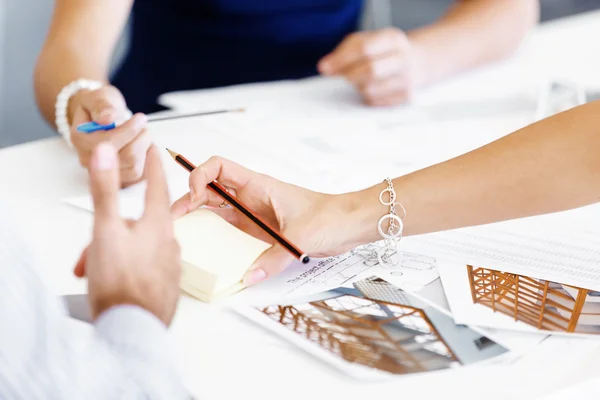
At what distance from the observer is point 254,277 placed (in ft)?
2.36

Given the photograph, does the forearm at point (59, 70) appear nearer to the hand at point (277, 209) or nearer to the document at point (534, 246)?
the hand at point (277, 209)

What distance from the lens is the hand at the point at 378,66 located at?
1.23m

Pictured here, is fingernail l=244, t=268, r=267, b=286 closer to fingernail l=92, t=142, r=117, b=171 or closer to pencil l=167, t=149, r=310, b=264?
pencil l=167, t=149, r=310, b=264

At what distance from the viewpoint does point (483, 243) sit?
2.70ft

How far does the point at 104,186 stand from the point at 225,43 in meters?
0.96

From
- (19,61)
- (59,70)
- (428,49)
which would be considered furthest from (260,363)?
(19,61)

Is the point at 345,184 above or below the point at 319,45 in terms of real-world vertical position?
below

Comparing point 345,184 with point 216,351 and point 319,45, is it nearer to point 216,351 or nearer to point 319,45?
point 216,351

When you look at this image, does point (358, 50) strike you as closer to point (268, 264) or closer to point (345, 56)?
point (345, 56)

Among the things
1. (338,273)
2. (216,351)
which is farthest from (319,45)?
(216,351)

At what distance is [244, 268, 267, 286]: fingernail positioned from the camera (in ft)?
2.36

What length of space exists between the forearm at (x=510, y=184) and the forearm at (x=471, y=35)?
1.63ft

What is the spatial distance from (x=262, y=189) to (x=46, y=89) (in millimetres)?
514

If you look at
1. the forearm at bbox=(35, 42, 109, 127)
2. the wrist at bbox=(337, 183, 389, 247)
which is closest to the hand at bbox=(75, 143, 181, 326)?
the wrist at bbox=(337, 183, 389, 247)
